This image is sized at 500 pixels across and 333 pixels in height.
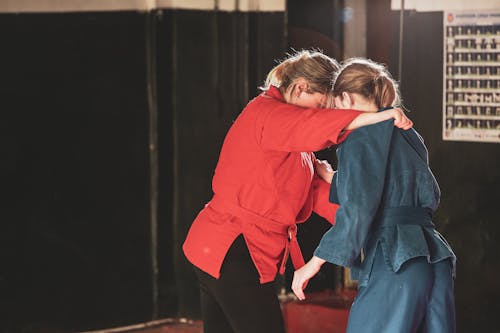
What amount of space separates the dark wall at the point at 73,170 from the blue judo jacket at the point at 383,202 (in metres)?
2.18

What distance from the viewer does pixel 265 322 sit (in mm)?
2611

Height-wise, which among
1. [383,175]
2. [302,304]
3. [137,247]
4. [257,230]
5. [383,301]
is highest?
[383,175]

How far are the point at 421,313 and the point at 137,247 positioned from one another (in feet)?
7.98

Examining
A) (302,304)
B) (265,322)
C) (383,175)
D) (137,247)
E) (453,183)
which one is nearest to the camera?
A: (383,175)

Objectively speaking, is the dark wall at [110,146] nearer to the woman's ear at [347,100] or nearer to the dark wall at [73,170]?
the dark wall at [73,170]

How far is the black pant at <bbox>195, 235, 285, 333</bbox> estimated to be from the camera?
262cm

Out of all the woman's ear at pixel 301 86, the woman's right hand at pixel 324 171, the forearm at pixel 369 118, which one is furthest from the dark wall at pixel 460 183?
the forearm at pixel 369 118

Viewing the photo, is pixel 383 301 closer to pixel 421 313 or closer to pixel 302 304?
pixel 421 313

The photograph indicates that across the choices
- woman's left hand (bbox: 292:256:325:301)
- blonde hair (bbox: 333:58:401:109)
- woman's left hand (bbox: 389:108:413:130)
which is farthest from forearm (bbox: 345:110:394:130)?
woman's left hand (bbox: 292:256:325:301)

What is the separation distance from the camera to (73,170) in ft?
14.0

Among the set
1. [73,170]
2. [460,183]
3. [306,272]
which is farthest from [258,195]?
[73,170]

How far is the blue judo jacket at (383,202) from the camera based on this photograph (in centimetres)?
236

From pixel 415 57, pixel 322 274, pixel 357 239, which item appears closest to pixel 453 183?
pixel 415 57

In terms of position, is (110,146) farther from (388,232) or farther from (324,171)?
(388,232)
